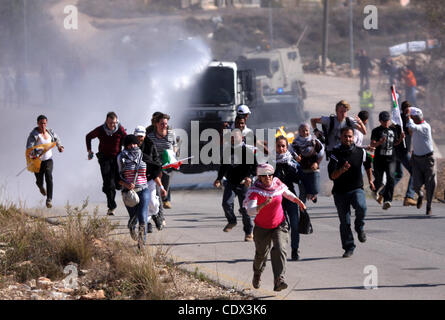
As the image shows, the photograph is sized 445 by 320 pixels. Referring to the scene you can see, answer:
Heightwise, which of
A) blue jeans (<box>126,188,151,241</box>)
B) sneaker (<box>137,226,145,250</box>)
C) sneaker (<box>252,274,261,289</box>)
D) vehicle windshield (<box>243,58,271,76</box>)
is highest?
vehicle windshield (<box>243,58,271,76</box>)

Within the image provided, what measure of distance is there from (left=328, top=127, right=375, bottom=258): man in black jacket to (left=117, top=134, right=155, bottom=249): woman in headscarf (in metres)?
2.31

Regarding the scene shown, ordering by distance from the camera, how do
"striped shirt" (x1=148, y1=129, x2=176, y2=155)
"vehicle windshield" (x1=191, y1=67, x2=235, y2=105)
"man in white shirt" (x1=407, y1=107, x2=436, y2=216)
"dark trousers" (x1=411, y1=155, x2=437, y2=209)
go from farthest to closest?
"vehicle windshield" (x1=191, y1=67, x2=235, y2=105), "dark trousers" (x1=411, y1=155, x2=437, y2=209), "man in white shirt" (x1=407, y1=107, x2=436, y2=216), "striped shirt" (x1=148, y1=129, x2=176, y2=155)

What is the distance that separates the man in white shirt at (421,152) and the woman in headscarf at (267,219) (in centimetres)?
527

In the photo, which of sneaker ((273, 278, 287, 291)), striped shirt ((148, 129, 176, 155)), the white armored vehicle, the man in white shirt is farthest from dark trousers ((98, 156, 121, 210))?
the white armored vehicle

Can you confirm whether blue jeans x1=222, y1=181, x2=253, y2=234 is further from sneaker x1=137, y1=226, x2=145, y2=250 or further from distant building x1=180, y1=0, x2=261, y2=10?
distant building x1=180, y1=0, x2=261, y2=10

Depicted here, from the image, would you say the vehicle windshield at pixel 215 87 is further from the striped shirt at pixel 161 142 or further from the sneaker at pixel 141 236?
the sneaker at pixel 141 236

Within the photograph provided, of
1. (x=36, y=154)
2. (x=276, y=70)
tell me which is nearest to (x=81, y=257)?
(x=36, y=154)

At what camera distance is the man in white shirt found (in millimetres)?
12977

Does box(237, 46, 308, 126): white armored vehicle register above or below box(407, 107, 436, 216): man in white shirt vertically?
above

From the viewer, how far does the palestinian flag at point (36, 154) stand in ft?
45.5

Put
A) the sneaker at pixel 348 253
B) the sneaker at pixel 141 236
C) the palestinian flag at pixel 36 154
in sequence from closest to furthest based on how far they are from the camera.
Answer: the sneaker at pixel 141 236 < the sneaker at pixel 348 253 < the palestinian flag at pixel 36 154

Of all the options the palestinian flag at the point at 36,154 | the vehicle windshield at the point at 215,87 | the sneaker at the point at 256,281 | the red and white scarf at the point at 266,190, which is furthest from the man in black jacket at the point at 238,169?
the vehicle windshield at the point at 215,87

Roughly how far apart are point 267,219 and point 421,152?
18.6ft
